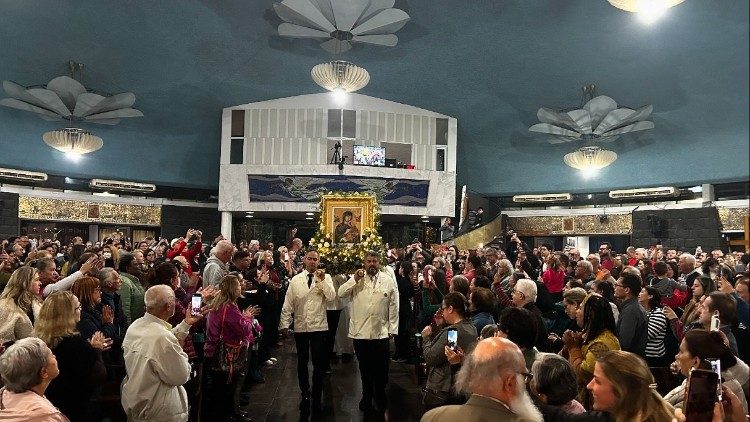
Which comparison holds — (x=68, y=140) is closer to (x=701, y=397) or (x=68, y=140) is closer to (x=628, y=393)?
(x=628, y=393)

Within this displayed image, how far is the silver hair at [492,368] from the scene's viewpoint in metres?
1.70

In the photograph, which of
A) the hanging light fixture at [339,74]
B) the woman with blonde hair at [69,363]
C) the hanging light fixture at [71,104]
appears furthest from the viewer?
the hanging light fixture at [339,74]

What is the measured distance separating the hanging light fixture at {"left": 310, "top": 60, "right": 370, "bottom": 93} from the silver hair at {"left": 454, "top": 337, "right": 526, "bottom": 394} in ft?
33.6

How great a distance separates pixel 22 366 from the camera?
2.27 metres

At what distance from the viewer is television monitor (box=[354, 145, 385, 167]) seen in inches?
651

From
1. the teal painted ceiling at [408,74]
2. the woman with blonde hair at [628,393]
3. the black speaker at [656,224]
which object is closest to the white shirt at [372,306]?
the woman with blonde hair at [628,393]

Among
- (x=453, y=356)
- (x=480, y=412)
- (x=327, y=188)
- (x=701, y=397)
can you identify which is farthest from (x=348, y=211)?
(x=701, y=397)

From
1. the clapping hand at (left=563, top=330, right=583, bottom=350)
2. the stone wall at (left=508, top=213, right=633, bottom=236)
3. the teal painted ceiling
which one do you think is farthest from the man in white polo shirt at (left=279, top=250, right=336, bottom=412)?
the stone wall at (left=508, top=213, right=633, bottom=236)

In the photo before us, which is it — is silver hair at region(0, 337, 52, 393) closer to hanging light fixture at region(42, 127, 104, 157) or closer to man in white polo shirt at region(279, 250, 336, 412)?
man in white polo shirt at region(279, 250, 336, 412)

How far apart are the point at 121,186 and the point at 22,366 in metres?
15.6

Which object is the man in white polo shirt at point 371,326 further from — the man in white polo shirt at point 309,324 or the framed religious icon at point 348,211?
the framed religious icon at point 348,211

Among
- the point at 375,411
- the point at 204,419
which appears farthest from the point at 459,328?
the point at 204,419

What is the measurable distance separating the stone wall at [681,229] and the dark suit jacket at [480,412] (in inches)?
538

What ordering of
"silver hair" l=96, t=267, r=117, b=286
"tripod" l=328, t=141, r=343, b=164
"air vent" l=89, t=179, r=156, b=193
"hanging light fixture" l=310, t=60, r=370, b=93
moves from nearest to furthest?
"silver hair" l=96, t=267, r=117, b=286 < "hanging light fixture" l=310, t=60, r=370, b=93 < "air vent" l=89, t=179, r=156, b=193 < "tripod" l=328, t=141, r=343, b=164
